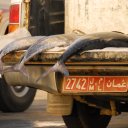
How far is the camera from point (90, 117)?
6.47 metres

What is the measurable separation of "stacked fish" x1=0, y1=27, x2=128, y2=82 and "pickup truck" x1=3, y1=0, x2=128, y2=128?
7 cm

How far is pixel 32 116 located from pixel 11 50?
302 centimetres

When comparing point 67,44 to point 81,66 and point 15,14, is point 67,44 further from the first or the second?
A: point 15,14

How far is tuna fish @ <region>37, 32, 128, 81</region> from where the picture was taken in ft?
17.0

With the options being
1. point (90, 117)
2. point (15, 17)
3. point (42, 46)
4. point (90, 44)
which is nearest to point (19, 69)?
point (42, 46)

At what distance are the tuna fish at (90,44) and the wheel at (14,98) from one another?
340 centimetres

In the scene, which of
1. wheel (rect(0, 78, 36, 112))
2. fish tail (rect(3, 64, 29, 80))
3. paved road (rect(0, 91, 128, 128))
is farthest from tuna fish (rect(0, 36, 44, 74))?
wheel (rect(0, 78, 36, 112))

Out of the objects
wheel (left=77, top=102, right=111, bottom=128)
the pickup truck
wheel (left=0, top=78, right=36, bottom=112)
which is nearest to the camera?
the pickup truck

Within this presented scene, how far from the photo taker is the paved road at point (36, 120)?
7836 millimetres

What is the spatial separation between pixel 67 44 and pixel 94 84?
1.40ft

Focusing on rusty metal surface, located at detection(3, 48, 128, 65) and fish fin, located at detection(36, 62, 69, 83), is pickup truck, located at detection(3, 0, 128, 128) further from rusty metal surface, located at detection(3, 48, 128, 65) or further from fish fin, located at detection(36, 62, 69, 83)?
fish fin, located at detection(36, 62, 69, 83)

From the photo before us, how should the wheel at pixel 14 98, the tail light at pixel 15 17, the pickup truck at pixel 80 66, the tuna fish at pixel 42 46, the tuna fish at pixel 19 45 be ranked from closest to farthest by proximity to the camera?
1. the pickup truck at pixel 80 66
2. the tuna fish at pixel 42 46
3. the tuna fish at pixel 19 45
4. the tail light at pixel 15 17
5. the wheel at pixel 14 98

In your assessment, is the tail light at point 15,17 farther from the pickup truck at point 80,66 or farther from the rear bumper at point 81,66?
the rear bumper at point 81,66

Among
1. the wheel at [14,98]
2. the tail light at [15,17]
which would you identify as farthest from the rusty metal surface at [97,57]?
the wheel at [14,98]
